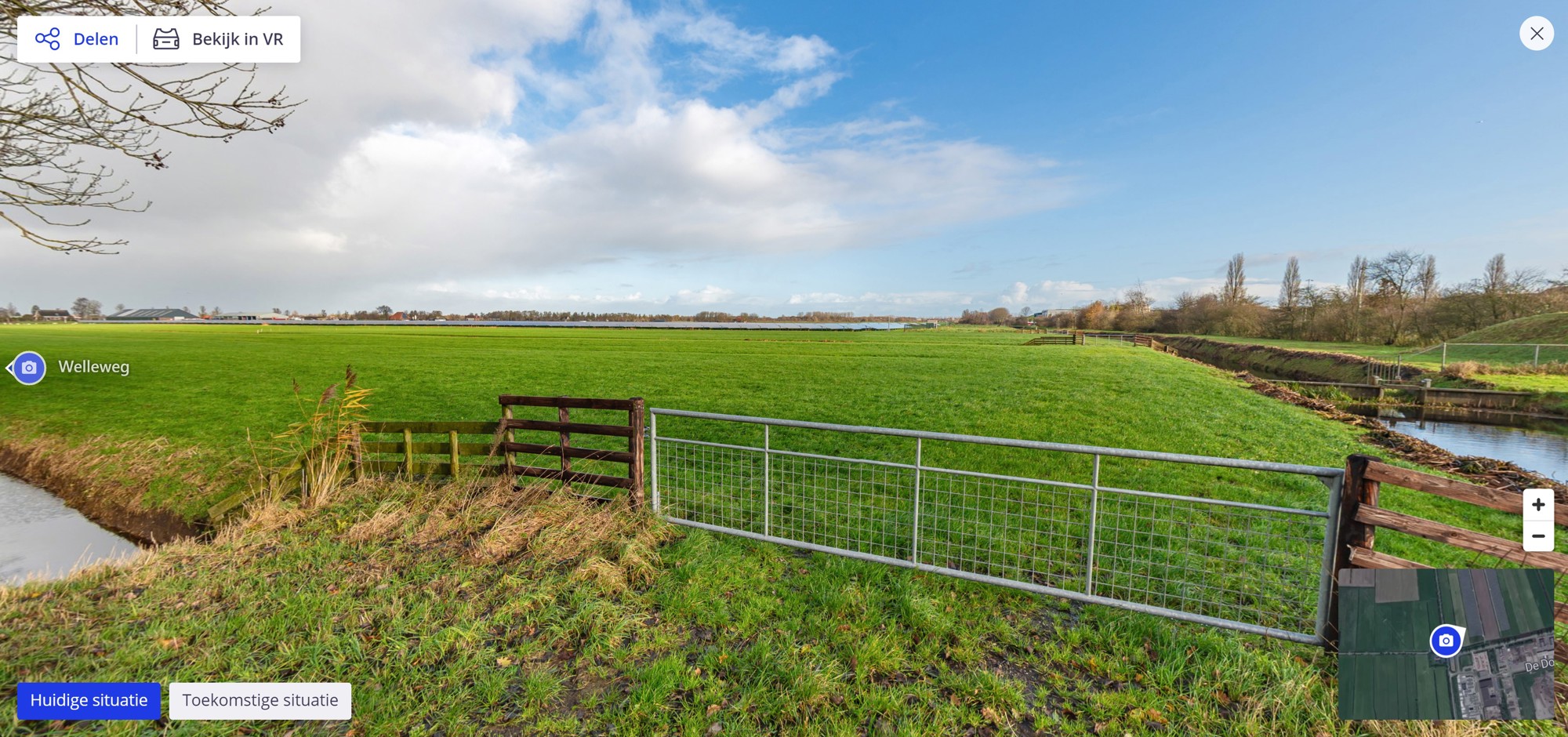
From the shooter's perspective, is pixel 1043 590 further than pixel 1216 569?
No

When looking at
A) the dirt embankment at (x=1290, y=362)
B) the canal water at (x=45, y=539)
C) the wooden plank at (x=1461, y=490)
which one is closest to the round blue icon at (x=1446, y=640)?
the wooden plank at (x=1461, y=490)

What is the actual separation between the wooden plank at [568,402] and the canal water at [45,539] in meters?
5.65

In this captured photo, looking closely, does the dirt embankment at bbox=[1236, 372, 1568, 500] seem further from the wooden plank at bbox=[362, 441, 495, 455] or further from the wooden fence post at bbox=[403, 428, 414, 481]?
the wooden fence post at bbox=[403, 428, 414, 481]

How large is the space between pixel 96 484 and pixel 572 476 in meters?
12.3

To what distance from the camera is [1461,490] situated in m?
3.11

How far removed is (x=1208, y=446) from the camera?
460 inches

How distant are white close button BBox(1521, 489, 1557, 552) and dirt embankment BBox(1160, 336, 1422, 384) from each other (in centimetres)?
3769

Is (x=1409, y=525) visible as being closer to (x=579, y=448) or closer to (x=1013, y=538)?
(x=1013, y=538)

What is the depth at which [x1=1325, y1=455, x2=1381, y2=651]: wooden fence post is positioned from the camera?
11.6 ft

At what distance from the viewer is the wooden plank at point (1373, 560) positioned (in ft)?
11.3

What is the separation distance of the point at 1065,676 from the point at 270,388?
28061 mm

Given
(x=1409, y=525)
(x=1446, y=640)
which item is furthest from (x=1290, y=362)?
(x=1446, y=640)

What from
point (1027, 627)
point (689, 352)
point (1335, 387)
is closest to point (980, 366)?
point (1335, 387)

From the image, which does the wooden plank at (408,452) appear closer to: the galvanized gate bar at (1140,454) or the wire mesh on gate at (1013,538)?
the galvanized gate bar at (1140,454)
